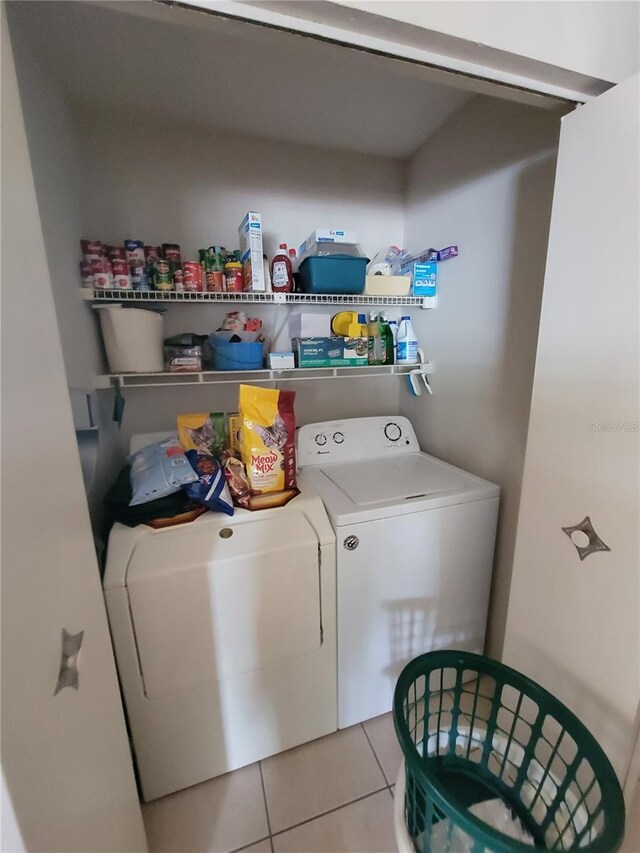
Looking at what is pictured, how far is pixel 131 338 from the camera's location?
1.31 meters

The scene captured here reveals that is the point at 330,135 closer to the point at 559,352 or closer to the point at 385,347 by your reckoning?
the point at 385,347

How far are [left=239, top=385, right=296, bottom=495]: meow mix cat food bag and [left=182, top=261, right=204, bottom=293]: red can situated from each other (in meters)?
0.46

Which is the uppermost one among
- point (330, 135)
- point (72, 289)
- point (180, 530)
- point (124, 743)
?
point (330, 135)

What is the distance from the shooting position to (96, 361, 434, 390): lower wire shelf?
4.47 ft

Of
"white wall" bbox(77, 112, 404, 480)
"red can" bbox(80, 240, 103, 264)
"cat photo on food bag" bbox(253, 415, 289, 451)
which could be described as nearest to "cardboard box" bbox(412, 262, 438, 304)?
"white wall" bbox(77, 112, 404, 480)

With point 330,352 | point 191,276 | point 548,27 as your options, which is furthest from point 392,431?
point 548,27

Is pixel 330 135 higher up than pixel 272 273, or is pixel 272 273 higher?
pixel 330 135

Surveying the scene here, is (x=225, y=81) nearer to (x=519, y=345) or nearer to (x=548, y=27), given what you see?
(x=548, y=27)

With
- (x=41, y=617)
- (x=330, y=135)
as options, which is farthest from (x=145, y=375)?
(x=330, y=135)

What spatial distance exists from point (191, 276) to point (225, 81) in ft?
2.19

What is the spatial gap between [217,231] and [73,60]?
639mm

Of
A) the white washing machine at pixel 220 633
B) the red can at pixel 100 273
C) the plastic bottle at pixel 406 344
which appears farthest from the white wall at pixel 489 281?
the red can at pixel 100 273

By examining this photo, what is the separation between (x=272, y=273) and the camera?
1.47 metres

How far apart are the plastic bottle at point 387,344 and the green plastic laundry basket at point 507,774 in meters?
1.18
